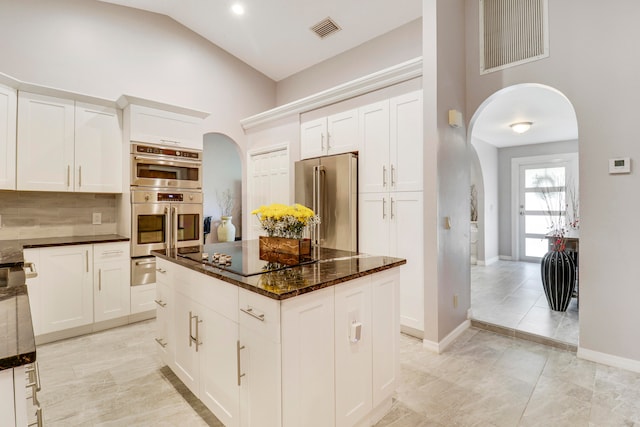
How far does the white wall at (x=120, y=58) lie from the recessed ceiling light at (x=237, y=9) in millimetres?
836

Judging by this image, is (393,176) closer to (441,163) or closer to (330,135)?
(441,163)

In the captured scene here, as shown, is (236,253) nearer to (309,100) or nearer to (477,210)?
(309,100)

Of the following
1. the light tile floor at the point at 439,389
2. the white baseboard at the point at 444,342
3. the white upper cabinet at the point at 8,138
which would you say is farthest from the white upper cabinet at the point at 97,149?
the white baseboard at the point at 444,342

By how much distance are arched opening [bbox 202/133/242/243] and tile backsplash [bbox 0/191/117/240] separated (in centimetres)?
306

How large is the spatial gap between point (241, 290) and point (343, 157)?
230 cm

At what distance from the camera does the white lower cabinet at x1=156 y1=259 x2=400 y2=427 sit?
142 centimetres

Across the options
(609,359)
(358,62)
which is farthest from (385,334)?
(358,62)

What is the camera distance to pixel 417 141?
3064mm

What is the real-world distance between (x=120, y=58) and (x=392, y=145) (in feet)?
11.2

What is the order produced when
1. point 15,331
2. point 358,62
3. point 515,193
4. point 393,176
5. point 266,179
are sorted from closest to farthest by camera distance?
point 15,331
point 393,176
point 358,62
point 266,179
point 515,193

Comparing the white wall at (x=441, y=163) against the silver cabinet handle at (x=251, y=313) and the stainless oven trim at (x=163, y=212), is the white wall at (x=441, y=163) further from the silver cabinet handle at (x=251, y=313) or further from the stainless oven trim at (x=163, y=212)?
the stainless oven trim at (x=163, y=212)

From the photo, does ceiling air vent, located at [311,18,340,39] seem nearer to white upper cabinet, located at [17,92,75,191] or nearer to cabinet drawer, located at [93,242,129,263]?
white upper cabinet, located at [17,92,75,191]

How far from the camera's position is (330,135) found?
386 centimetres

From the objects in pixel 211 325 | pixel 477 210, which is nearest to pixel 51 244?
pixel 211 325
